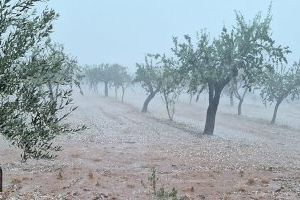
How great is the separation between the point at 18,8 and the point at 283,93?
6772cm

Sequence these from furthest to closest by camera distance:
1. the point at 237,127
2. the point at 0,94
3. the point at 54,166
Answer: the point at 237,127
the point at 54,166
the point at 0,94

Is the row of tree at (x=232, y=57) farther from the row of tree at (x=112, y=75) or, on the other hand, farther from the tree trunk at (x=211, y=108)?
the row of tree at (x=112, y=75)

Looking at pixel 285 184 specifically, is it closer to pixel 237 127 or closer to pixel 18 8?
pixel 18 8

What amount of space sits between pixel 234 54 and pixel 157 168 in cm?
2131

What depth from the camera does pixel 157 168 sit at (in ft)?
109

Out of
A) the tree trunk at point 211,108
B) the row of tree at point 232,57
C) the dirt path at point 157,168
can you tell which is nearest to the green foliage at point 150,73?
the tree trunk at point 211,108

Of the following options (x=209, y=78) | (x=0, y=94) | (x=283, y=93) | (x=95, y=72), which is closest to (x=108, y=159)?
(x=209, y=78)

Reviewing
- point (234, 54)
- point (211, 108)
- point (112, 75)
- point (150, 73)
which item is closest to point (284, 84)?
point (150, 73)

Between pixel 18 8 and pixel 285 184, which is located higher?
pixel 18 8

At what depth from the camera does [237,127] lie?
7200 centimetres

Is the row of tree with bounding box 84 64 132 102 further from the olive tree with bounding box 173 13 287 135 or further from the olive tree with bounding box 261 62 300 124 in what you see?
the olive tree with bounding box 173 13 287 135

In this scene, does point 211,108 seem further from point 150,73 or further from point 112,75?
point 112,75

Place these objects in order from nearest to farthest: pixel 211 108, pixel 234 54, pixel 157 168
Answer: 1. pixel 157 168
2. pixel 234 54
3. pixel 211 108

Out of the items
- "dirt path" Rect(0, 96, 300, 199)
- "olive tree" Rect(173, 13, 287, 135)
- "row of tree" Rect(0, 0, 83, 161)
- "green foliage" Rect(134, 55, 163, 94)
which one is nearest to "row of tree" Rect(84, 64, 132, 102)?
"green foliage" Rect(134, 55, 163, 94)
